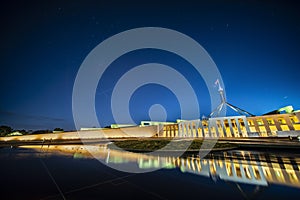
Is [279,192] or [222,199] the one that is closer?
[222,199]

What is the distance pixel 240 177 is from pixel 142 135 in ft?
136

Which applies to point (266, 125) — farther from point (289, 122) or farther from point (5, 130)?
point (5, 130)

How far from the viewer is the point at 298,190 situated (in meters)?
3.17

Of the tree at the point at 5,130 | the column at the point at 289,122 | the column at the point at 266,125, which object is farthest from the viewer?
the tree at the point at 5,130

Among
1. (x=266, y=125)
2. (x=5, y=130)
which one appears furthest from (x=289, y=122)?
(x=5, y=130)

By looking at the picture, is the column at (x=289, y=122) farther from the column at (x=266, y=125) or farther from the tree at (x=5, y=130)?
the tree at (x=5, y=130)

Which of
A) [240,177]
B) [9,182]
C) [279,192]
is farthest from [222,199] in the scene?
[9,182]

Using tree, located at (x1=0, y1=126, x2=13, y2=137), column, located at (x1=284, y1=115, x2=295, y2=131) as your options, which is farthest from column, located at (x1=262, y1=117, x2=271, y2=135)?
tree, located at (x1=0, y1=126, x2=13, y2=137)

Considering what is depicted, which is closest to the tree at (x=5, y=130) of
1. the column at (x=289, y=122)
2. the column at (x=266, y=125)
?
the column at (x=266, y=125)

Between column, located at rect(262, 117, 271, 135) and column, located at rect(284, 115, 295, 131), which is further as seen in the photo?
column, located at rect(262, 117, 271, 135)

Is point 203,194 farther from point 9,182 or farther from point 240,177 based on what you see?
point 9,182

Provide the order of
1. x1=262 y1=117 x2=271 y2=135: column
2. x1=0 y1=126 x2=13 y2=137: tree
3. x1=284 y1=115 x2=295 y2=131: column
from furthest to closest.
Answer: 1. x1=0 y1=126 x2=13 y2=137: tree
2. x1=262 y1=117 x2=271 y2=135: column
3. x1=284 y1=115 x2=295 y2=131: column

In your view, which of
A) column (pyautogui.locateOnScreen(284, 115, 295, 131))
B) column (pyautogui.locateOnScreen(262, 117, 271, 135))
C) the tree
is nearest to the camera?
column (pyautogui.locateOnScreen(284, 115, 295, 131))

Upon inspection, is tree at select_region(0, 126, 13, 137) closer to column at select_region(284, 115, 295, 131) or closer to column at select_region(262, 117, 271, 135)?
column at select_region(262, 117, 271, 135)
